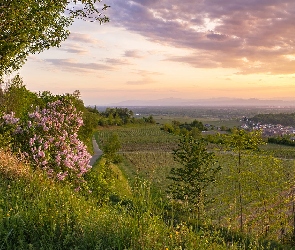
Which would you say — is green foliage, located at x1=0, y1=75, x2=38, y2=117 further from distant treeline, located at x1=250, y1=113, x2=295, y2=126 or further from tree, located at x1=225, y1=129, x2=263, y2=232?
distant treeline, located at x1=250, y1=113, x2=295, y2=126

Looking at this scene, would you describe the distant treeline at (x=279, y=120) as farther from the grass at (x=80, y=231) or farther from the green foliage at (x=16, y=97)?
the grass at (x=80, y=231)

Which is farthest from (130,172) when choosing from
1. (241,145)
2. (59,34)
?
(59,34)

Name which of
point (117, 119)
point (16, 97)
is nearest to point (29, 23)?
point (16, 97)

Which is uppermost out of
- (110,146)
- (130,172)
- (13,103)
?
(13,103)

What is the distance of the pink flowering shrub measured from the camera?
11.4m

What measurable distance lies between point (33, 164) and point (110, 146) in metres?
30.1

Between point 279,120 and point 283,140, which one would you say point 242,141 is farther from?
point 279,120

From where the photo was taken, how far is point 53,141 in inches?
482

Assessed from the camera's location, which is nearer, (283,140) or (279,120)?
(283,140)

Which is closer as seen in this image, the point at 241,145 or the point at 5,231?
the point at 5,231

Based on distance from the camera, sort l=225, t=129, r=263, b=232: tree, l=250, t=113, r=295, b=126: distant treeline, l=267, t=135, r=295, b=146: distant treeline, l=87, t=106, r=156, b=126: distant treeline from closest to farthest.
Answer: l=225, t=129, r=263, b=232: tree < l=267, t=135, r=295, b=146: distant treeline < l=87, t=106, r=156, b=126: distant treeline < l=250, t=113, r=295, b=126: distant treeline

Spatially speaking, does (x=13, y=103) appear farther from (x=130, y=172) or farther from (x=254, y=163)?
(x=254, y=163)

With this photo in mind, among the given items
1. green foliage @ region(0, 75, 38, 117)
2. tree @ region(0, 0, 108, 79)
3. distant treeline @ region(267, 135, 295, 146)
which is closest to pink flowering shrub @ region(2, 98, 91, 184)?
tree @ region(0, 0, 108, 79)

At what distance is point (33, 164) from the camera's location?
1068 centimetres
